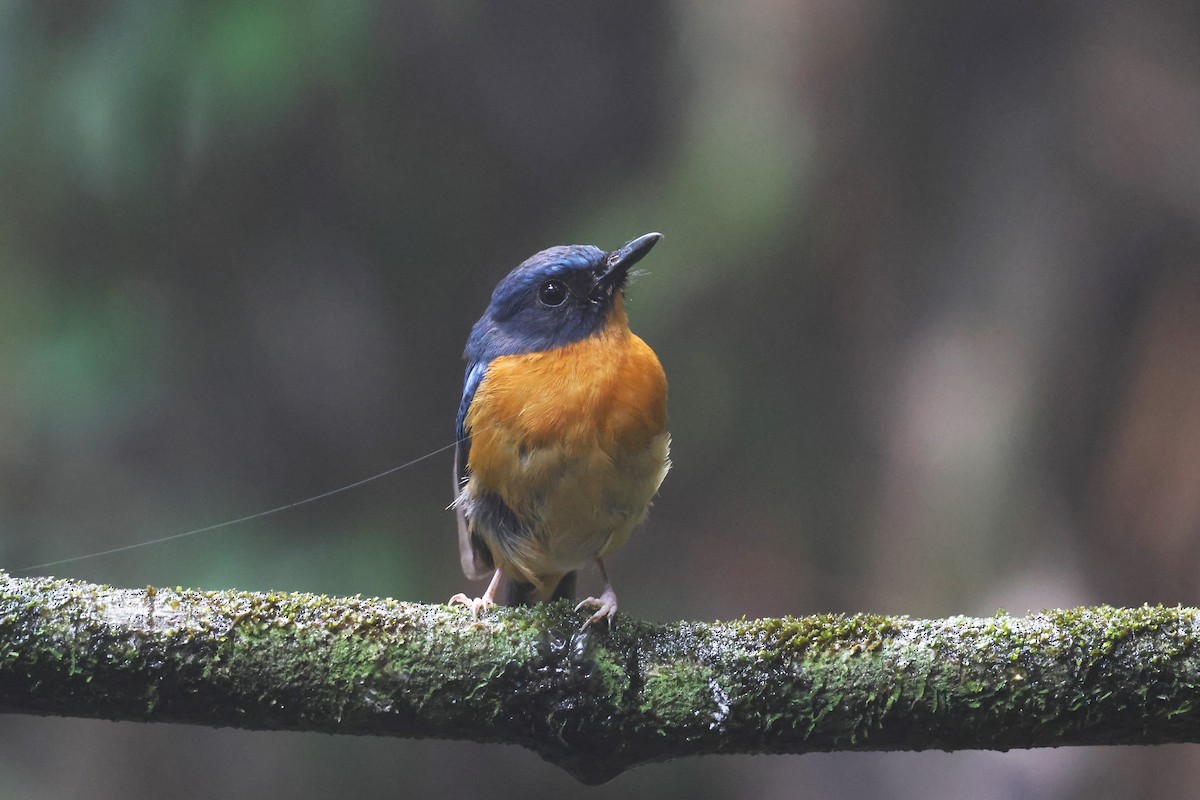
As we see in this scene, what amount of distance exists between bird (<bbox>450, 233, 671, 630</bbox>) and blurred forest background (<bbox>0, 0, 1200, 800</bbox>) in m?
0.88

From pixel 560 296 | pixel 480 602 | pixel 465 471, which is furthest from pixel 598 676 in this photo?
pixel 560 296

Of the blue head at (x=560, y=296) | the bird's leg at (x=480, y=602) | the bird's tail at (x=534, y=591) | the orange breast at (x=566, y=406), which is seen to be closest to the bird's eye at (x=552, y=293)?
the blue head at (x=560, y=296)

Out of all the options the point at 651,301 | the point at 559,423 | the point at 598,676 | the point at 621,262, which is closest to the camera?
the point at 598,676

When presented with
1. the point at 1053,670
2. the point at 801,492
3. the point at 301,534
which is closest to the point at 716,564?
the point at 801,492

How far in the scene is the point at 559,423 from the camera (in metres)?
2.14

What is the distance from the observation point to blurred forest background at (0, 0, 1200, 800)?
303 cm

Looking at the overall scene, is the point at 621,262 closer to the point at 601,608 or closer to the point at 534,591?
the point at 601,608

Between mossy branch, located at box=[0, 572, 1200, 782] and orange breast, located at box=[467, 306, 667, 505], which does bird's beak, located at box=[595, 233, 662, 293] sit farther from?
mossy branch, located at box=[0, 572, 1200, 782]

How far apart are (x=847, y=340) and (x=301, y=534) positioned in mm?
2014

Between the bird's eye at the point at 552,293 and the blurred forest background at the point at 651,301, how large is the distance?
87cm

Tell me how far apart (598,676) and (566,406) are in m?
0.66

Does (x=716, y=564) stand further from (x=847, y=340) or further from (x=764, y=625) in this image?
(x=764, y=625)

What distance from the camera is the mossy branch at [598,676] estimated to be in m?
1.61

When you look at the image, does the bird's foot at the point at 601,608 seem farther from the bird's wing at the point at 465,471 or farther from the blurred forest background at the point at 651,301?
the blurred forest background at the point at 651,301
